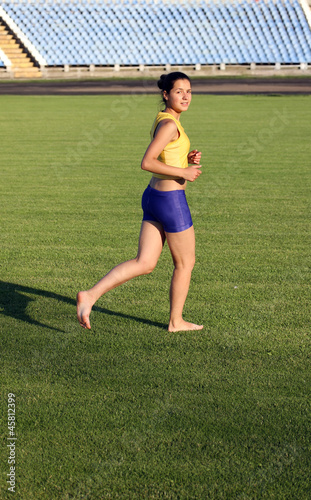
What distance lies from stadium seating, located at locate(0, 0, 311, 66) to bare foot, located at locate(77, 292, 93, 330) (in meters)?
39.3

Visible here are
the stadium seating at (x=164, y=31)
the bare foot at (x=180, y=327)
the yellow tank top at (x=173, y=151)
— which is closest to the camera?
the yellow tank top at (x=173, y=151)

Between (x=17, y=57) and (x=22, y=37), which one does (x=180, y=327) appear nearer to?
(x=17, y=57)

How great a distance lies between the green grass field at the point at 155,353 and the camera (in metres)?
2.84

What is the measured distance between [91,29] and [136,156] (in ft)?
112

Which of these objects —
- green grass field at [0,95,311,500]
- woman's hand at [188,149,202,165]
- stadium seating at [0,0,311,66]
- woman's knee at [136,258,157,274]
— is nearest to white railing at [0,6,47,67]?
stadium seating at [0,0,311,66]

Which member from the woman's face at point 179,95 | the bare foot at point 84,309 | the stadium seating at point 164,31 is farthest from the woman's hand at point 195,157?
the stadium seating at point 164,31

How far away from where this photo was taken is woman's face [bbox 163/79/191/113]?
12.7 feet

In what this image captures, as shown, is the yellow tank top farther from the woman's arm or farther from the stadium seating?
the stadium seating

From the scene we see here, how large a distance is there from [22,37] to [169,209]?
41.6 m

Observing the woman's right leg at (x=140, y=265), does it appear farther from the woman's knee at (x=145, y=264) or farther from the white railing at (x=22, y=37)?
the white railing at (x=22, y=37)

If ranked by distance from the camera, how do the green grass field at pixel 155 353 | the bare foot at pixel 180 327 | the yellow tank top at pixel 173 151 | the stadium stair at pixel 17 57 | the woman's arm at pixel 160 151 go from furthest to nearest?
the stadium stair at pixel 17 57, the bare foot at pixel 180 327, the yellow tank top at pixel 173 151, the woman's arm at pixel 160 151, the green grass field at pixel 155 353

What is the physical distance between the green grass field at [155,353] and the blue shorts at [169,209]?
2.67 ft

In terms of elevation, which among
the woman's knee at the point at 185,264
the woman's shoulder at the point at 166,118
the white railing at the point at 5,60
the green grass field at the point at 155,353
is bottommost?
the green grass field at the point at 155,353

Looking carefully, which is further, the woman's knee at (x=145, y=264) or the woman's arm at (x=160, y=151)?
the woman's knee at (x=145, y=264)
